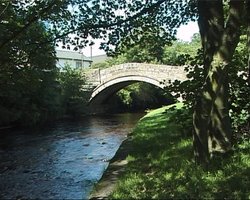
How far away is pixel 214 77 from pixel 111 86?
29321 mm

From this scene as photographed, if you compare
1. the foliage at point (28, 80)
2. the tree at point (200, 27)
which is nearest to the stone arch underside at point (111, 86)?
the foliage at point (28, 80)

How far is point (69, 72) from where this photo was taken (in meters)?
32.6

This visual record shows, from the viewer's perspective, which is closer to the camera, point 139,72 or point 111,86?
point 139,72

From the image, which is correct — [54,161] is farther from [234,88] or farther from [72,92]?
[72,92]

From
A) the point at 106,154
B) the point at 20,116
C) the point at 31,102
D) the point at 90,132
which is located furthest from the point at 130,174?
the point at 31,102

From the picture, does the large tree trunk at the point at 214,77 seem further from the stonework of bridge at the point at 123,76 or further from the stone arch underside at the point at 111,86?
the stone arch underside at the point at 111,86

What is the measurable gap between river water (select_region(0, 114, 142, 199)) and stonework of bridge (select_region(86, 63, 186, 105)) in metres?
11.5

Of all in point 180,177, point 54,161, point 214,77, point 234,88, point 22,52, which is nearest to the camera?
point 214,77

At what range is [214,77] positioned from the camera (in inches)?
217

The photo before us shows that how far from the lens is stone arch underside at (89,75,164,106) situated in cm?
3227

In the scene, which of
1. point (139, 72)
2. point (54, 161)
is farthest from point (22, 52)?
point (139, 72)

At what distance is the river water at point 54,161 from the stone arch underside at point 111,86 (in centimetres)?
1299

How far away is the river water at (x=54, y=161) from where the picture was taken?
8141 mm

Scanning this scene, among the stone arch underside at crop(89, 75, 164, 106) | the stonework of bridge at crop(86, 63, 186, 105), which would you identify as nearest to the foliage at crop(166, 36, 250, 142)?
the stonework of bridge at crop(86, 63, 186, 105)
